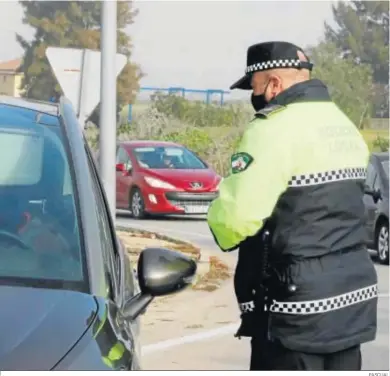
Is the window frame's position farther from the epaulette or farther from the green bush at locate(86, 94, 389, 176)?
the green bush at locate(86, 94, 389, 176)

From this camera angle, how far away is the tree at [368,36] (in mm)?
51781

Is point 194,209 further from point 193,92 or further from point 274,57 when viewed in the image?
point 193,92

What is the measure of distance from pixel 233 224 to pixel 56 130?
794 millimetres

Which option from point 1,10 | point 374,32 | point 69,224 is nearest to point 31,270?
point 69,224

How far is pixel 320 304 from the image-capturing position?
13.6 feet

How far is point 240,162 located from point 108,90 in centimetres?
733

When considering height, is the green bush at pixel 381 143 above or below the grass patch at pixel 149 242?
below

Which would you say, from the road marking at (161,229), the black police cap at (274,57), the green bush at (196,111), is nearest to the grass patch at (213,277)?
the road marking at (161,229)

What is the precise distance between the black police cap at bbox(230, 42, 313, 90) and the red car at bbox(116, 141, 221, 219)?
16412 mm

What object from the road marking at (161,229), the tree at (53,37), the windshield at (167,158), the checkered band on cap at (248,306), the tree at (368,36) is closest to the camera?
the checkered band on cap at (248,306)

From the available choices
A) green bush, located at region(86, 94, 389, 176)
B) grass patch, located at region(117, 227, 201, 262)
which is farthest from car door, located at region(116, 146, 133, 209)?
green bush, located at region(86, 94, 389, 176)

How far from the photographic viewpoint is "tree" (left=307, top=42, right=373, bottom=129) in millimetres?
42438

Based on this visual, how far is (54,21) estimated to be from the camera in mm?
53344

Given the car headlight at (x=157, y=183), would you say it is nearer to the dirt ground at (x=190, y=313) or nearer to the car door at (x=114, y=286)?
the dirt ground at (x=190, y=313)
